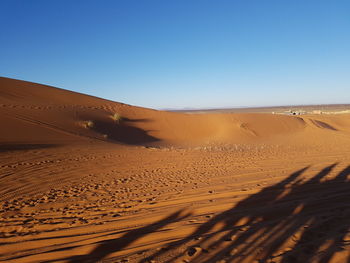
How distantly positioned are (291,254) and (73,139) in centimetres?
1099

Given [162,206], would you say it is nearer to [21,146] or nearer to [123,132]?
[21,146]

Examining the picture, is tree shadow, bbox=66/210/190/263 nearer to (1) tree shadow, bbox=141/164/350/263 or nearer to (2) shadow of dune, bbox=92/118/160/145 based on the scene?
(1) tree shadow, bbox=141/164/350/263

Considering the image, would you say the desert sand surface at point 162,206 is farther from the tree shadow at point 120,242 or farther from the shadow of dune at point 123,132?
the shadow of dune at point 123,132

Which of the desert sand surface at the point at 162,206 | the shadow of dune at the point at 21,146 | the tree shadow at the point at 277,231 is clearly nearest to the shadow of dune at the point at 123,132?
the desert sand surface at the point at 162,206

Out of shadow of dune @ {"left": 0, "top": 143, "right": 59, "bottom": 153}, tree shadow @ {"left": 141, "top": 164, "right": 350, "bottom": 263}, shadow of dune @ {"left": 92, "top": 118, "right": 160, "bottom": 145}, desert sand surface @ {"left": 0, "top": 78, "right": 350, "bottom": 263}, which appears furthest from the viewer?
shadow of dune @ {"left": 92, "top": 118, "right": 160, "bottom": 145}

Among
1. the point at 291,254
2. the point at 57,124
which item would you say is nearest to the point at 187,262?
the point at 291,254

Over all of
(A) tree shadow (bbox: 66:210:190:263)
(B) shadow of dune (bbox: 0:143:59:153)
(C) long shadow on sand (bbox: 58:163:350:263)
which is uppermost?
(B) shadow of dune (bbox: 0:143:59:153)

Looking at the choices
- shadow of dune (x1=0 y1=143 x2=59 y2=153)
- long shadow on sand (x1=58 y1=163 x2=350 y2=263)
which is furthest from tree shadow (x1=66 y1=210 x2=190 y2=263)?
shadow of dune (x1=0 y1=143 x2=59 y2=153)

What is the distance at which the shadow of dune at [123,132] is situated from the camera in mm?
16600

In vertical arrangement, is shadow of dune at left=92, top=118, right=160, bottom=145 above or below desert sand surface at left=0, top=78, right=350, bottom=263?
above

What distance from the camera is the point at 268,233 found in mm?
3088

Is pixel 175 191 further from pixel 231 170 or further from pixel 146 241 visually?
pixel 231 170

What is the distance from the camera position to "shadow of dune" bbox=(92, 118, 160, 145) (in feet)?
54.5

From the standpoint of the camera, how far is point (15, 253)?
110 inches
